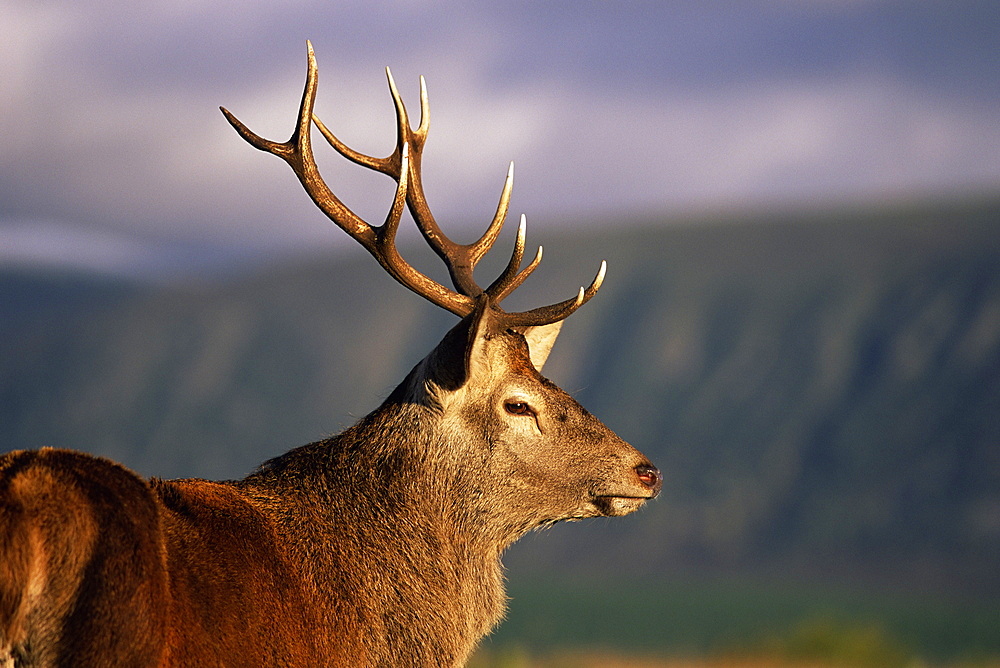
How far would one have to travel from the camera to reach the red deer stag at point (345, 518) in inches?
196

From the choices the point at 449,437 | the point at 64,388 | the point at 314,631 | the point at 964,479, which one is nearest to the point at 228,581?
the point at 314,631

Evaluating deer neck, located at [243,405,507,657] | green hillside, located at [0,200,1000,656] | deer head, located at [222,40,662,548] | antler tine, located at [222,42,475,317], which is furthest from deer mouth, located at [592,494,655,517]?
green hillside, located at [0,200,1000,656]

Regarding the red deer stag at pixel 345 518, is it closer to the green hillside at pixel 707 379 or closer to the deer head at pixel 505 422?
the deer head at pixel 505 422

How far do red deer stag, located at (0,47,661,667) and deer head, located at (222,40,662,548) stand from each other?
1 centimetres

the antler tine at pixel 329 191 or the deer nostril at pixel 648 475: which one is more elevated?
the antler tine at pixel 329 191

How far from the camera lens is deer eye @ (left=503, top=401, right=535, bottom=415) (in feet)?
22.6

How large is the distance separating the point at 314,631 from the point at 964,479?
318 ft

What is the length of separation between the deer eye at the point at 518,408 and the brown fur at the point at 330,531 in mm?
23

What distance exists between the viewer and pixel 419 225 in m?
8.02

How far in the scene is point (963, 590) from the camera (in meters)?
89.0

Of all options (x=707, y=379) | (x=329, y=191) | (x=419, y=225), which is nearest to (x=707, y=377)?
(x=707, y=379)

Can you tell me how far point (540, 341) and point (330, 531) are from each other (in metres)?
2.03

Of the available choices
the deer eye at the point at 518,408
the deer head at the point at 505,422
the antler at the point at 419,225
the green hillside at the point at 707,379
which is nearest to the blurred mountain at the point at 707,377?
the green hillside at the point at 707,379

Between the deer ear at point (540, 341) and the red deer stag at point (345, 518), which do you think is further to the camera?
the deer ear at point (540, 341)
